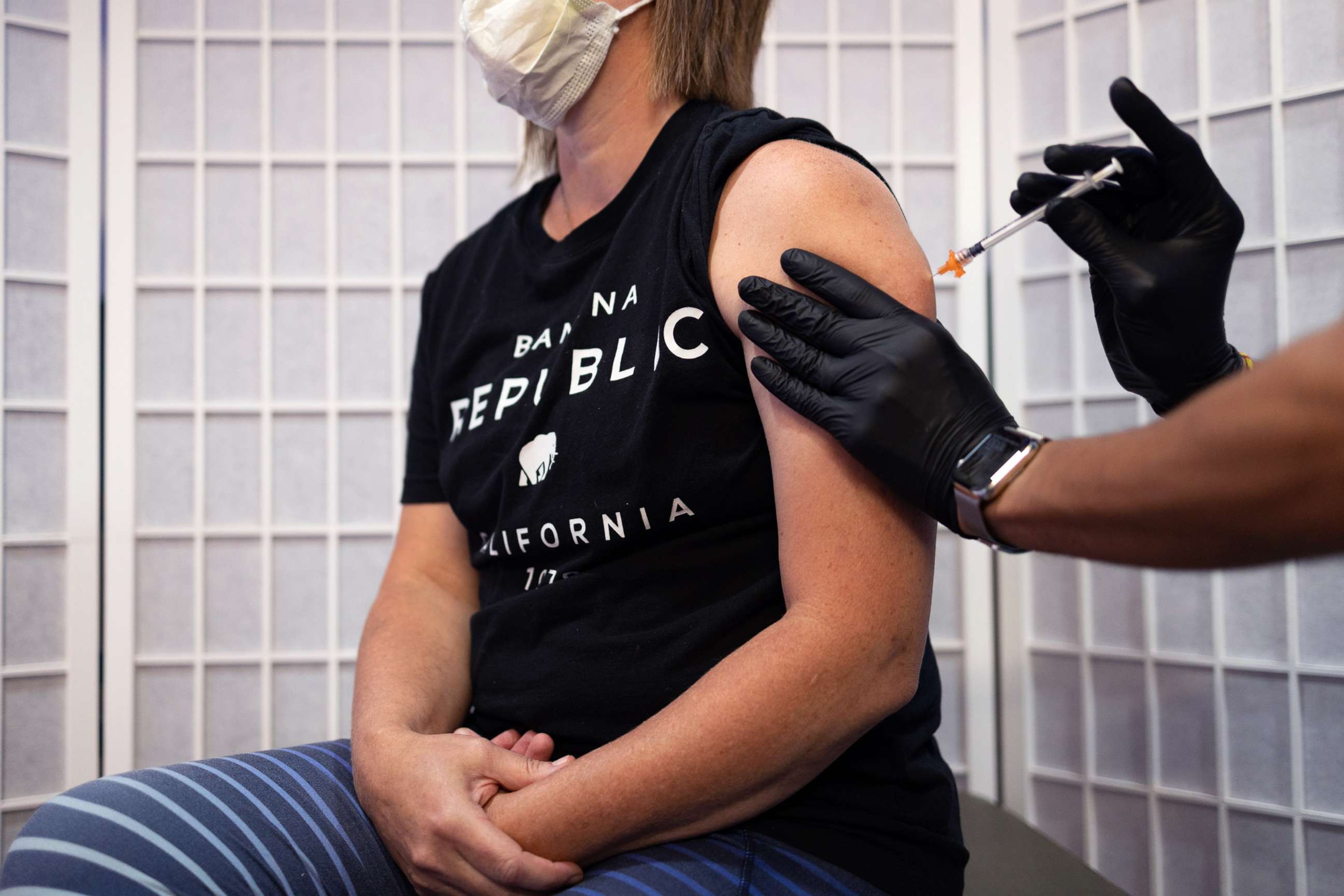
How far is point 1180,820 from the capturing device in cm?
149

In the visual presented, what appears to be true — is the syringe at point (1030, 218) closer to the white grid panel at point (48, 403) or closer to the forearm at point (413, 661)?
the forearm at point (413, 661)

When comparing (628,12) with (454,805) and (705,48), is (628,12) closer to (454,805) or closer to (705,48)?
(705,48)

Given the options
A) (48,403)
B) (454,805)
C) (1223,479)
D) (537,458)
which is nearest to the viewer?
(1223,479)

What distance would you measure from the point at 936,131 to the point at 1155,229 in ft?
3.35

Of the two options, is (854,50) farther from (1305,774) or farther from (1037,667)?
(1305,774)

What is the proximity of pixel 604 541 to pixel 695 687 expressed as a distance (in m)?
0.19

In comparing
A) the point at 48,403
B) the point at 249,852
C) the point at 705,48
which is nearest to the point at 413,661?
the point at 249,852

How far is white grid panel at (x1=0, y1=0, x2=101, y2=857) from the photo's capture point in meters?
1.63

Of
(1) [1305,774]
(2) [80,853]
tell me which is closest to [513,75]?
(2) [80,853]

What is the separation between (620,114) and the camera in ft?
3.39

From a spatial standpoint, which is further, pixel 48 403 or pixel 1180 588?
pixel 48 403

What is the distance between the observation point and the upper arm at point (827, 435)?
73 cm

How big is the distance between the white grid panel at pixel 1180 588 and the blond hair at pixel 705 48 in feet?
2.83

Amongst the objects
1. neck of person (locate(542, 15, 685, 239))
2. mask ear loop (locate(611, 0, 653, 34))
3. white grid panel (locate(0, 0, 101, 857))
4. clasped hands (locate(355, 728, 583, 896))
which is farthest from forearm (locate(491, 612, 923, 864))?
white grid panel (locate(0, 0, 101, 857))
